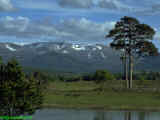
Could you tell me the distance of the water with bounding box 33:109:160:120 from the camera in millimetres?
53500

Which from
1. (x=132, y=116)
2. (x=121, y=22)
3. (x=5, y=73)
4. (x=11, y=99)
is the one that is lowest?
(x=132, y=116)

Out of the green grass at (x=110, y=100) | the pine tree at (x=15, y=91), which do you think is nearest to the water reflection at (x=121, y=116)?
the green grass at (x=110, y=100)

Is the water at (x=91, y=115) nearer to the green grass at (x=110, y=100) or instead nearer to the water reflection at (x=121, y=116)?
the water reflection at (x=121, y=116)

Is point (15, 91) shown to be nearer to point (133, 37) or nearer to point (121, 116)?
point (121, 116)

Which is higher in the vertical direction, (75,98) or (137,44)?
(137,44)

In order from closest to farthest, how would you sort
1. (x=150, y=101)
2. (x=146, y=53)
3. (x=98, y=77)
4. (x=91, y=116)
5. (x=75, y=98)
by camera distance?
(x=91, y=116), (x=150, y=101), (x=75, y=98), (x=146, y=53), (x=98, y=77)

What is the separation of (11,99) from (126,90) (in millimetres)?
36891

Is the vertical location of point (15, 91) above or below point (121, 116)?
above

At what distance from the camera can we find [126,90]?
74.0 m

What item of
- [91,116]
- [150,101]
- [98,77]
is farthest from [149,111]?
[98,77]

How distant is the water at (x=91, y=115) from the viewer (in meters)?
53.5

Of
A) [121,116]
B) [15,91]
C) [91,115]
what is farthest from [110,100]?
[15,91]

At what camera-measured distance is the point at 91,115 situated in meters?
56.7

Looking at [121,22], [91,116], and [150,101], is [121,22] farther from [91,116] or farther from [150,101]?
[91,116]
